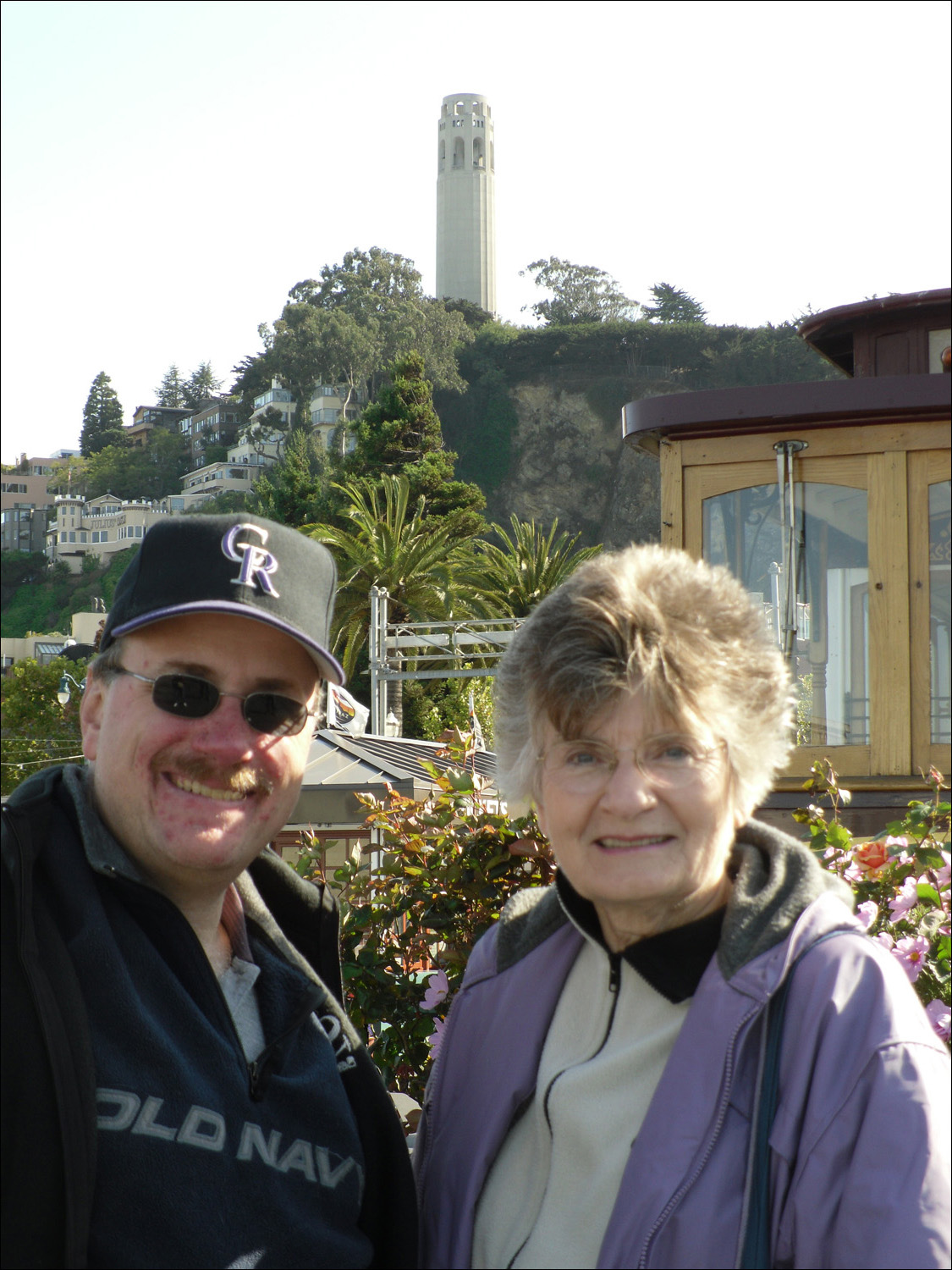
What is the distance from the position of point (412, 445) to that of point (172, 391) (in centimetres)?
8889

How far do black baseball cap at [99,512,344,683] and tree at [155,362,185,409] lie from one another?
427ft

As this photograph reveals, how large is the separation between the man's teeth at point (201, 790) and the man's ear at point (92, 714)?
17 cm

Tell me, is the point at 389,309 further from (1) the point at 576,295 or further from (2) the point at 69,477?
(2) the point at 69,477

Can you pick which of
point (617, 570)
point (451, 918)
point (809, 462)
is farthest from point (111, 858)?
point (809, 462)

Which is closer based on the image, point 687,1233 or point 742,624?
point 687,1233

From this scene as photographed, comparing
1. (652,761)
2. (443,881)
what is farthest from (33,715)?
(652,761)

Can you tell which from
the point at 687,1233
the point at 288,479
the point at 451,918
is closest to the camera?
the point at 687,1233

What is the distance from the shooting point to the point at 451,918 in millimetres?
3439

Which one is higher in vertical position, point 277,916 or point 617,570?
point 617,570

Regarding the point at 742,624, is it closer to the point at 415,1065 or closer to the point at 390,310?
the point at 415,1065

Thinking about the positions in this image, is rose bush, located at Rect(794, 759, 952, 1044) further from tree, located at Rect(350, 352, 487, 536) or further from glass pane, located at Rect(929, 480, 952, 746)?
tree, located at Rect(350, 352, 487, 536)

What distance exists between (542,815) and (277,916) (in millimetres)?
608

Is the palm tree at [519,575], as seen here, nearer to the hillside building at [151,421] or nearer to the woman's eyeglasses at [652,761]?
the woman's eyeglasses at [652,761]

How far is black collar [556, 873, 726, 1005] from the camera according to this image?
1.92m
